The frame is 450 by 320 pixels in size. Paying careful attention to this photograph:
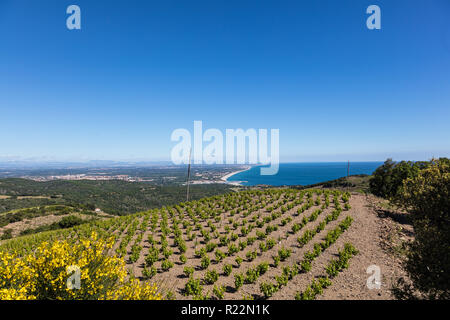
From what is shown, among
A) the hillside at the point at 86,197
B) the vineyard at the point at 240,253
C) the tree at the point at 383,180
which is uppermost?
the tree at the point at 383,180

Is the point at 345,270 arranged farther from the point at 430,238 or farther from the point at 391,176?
the point at 391,176

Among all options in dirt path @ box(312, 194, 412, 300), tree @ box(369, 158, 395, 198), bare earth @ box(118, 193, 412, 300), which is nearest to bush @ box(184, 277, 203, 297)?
bare earth @ box(118, 193, 412, 300)

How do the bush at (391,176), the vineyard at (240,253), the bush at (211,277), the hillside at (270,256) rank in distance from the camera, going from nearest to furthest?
the hillside at (270,256)
the vineyard at (240,253)
the bush at (211,277)
the bush at (391,176)

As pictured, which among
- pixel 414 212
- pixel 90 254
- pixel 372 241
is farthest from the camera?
pixel 372 241

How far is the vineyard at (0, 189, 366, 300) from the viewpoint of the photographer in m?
7.49

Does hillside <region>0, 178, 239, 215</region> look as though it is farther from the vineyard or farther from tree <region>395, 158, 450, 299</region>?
tree <region>395, 158, 450, 299</region>

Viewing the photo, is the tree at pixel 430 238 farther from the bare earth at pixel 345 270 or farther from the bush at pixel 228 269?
the bush at pixel 228 269

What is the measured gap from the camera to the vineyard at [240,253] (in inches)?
295

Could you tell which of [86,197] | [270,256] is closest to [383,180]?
[270,256]

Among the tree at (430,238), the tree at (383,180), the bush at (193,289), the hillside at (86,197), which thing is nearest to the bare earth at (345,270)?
the bush at (193,289)

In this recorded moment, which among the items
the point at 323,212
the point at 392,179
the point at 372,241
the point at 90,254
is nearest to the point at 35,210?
the point at 90,254
